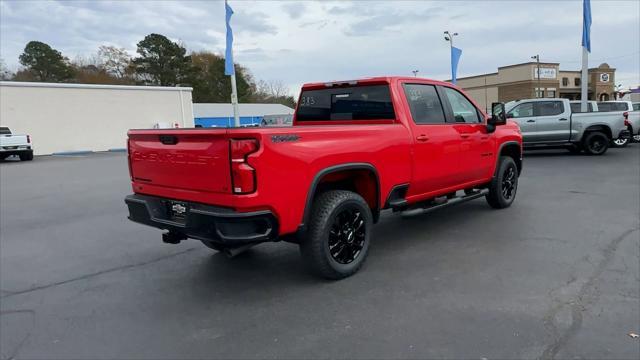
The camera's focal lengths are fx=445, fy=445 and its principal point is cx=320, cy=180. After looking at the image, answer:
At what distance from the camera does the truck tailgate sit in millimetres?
3455

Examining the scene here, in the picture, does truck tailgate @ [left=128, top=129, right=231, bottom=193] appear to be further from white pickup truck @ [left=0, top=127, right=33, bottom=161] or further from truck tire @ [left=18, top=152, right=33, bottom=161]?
truck tire @ [left=18, top=152, right=33, bottom=161]

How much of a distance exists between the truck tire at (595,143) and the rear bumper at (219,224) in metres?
14.1

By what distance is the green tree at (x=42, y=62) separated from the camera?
197 ft

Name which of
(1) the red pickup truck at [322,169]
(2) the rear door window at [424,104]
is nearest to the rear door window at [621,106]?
(1) the red pickup truck at [322,169]

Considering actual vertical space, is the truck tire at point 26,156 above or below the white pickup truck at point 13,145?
below

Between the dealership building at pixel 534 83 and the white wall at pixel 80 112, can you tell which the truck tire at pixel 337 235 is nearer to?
the white wall at pixel 80 112

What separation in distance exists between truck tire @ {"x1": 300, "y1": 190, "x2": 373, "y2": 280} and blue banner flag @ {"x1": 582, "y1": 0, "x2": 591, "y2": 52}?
18.8m

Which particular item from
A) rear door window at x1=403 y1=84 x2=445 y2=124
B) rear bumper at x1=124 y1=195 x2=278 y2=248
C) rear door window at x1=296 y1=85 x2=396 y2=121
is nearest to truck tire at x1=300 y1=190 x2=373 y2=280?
rear bumper at x1=124 y1=195 x2=278 y2=248

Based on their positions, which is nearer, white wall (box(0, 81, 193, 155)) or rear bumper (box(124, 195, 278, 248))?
rear bumper (box(124, 195, 278, 248))

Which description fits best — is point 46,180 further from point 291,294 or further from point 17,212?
point 291,294

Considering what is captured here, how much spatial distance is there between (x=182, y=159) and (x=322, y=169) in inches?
47.3

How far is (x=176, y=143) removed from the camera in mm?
3834

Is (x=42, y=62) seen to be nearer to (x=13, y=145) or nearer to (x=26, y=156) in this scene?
(x=26, y=156)

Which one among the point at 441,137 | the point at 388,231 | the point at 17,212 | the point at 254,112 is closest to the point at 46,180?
the point at 17,212
